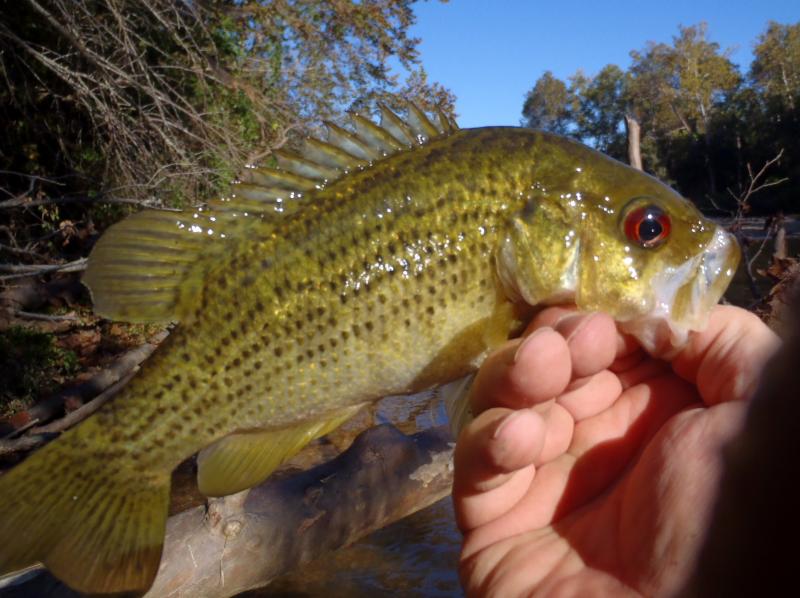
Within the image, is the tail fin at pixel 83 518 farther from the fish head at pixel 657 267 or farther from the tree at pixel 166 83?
the tree at pixel 166 83

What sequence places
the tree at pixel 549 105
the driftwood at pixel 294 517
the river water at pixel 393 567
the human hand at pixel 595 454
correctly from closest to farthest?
the human hand at pixel 595 454, the driftwood at pixel 294 517, the river water at pixel 393 567, the tree at pixel 549 105

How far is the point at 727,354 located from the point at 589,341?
1.42ft

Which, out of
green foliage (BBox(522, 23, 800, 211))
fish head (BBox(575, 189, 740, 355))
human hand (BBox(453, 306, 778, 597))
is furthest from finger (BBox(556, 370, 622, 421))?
green foliage (BBox(522, 23, 800, 211))

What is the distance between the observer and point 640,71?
55781 millimetres

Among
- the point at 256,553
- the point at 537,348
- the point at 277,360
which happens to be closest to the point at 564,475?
the point at 537,348

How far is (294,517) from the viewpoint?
3.47 m

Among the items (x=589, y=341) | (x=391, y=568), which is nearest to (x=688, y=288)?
(x=589, y=341)

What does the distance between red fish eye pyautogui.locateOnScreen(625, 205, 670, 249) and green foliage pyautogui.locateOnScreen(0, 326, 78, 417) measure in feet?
22.9

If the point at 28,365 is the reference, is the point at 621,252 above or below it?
above

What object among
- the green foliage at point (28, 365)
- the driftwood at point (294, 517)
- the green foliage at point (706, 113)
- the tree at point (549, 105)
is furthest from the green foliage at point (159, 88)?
the tree at point (549, 105)

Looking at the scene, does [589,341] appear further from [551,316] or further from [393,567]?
[393,567]

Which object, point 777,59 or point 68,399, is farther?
point 777,59

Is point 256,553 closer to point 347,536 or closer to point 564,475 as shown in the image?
point 347,536

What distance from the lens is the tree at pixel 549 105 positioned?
214 feet
